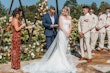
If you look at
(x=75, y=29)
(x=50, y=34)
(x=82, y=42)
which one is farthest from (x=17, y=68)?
(x=75, y=29)

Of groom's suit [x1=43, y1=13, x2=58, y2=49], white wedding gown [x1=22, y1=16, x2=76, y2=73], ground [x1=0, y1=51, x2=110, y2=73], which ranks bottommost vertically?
ground [x1=0, y1=51, x2=110, y2=73]

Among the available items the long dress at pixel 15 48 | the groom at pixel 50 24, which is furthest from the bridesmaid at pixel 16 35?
the groom at pixel 50 24

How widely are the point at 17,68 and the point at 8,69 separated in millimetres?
239

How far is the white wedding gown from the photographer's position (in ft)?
31.9

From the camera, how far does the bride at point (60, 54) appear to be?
32.2 ft

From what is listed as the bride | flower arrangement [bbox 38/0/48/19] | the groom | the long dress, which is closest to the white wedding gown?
the bride

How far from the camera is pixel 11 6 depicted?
484 inches

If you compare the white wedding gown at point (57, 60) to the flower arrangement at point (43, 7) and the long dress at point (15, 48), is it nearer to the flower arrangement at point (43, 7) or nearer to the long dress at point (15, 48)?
the long dress at point (15, 48)

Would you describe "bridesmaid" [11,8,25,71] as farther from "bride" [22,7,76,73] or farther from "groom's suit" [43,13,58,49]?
"groom's suit" [43,13,58,49]

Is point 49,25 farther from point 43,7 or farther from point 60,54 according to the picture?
point 43,7

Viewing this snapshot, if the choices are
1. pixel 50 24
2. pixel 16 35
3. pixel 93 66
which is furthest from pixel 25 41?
pixel 16 35

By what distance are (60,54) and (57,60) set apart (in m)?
0.20

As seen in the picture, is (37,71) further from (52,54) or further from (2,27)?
(2,27)

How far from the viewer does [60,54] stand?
10109 millimetres
